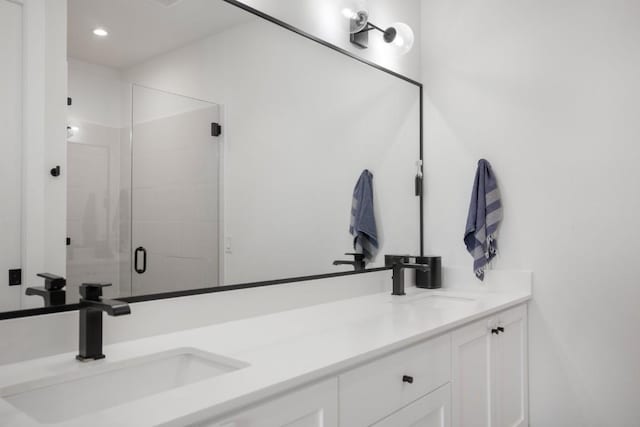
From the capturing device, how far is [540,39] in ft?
7.32

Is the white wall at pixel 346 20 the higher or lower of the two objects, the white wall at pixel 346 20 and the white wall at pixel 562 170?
the higher

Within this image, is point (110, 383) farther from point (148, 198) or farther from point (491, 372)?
point (491, 372)

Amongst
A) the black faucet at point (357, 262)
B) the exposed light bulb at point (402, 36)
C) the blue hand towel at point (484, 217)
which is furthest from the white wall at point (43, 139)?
the blue hand towel at point (484, 217)

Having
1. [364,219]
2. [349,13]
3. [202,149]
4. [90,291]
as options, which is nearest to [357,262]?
[364,219]

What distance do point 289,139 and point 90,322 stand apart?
1.03m

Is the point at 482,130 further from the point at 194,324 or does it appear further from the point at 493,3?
the point at 194,324

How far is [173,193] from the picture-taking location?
146 cm

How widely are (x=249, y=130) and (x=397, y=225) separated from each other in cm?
108

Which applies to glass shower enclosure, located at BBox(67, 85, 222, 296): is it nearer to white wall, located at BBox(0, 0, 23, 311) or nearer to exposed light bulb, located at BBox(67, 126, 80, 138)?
exposed light bulb, located at BBox(67, 126, 80, 138)

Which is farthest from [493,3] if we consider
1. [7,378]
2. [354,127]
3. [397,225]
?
[7,378]

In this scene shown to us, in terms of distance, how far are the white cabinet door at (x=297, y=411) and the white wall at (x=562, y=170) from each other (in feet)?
4.95

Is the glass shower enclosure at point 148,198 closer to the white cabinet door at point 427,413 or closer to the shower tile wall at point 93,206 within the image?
the shower tile wall at point 93,206

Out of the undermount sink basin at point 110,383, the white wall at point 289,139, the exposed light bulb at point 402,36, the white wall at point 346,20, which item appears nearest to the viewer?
the undermount sink basin at point 110,383

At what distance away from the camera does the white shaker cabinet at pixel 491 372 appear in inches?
66.7
